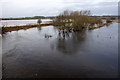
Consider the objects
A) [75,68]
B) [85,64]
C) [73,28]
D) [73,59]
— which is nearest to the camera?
[75,68]

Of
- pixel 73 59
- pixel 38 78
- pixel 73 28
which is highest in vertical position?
Result: pixel 73 28

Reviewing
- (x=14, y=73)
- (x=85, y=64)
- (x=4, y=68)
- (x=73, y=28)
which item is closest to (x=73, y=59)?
(x=85, y=64)

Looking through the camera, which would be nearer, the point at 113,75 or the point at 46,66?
the point at 113,75

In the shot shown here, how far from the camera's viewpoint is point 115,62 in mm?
10141

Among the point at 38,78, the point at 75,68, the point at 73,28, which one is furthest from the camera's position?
the point at 73,28

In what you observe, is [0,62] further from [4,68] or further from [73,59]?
[73,59]

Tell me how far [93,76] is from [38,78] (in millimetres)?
4692

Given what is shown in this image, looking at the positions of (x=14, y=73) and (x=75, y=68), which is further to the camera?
(x=75, y=68)

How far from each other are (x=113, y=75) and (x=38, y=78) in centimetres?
652

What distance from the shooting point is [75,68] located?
29.3 feet

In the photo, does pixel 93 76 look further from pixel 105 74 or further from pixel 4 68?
pixel 4 68

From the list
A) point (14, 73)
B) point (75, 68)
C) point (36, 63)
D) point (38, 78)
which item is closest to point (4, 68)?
point (14, 73)

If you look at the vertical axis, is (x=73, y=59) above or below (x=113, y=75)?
above

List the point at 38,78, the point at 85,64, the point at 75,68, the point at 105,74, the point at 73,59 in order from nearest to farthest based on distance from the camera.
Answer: the point at 38,78
the point at 105,74
the point at 75,68
the point at 85,64
the point at 73,59
